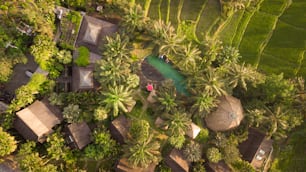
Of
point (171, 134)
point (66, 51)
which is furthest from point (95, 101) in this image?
point (171, 134)

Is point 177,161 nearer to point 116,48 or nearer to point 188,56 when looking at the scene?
point 188,56

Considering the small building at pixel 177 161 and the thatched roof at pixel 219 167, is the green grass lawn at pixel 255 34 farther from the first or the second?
the small building at pixel 177 161

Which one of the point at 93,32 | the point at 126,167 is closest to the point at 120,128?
Result: the point at 126,167

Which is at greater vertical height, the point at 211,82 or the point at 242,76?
the point at 242,76

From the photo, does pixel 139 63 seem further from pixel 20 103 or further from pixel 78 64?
pixel 20 103

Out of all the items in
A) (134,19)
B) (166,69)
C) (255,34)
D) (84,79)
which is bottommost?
(84,79)

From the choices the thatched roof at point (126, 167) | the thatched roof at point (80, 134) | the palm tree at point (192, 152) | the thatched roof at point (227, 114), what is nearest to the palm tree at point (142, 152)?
the thatched roof at point (126, 167)

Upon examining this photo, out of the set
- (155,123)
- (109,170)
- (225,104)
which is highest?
(225,104)
